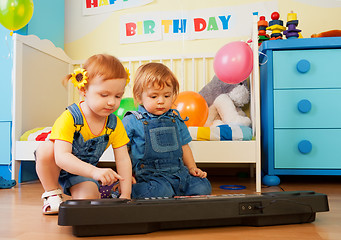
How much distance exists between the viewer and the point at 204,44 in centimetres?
217

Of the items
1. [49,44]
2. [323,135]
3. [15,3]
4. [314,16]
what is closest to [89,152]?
[15,3]

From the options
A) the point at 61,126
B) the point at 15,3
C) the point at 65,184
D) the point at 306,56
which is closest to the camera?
the point at 61,126

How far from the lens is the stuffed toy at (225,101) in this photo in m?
1.88

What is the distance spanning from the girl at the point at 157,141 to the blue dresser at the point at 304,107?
625mm

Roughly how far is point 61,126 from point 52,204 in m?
0.23

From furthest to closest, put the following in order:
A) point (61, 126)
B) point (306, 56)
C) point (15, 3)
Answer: point (306, 56), point (15, 3), point (61, 126)

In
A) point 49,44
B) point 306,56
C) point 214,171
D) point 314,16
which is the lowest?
point 214,171

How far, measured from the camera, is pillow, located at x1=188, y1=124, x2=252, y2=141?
1.52m

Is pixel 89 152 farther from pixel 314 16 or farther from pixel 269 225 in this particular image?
pixel 314 16

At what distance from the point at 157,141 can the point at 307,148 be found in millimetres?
816

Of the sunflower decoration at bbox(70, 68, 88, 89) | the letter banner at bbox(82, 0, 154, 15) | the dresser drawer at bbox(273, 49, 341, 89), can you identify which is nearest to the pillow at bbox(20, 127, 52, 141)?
the sunflower decoration at bbox(70, 68, 88, 89)

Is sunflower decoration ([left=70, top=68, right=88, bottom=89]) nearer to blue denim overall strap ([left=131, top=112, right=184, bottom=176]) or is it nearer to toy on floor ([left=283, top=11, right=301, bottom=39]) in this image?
blue denim overall strap ([left=131, top=112, right=184, bottom=176])

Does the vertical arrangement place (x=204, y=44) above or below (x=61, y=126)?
above

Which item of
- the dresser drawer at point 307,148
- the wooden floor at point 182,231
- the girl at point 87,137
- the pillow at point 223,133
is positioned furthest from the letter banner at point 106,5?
the wooden floor at point 182,231
